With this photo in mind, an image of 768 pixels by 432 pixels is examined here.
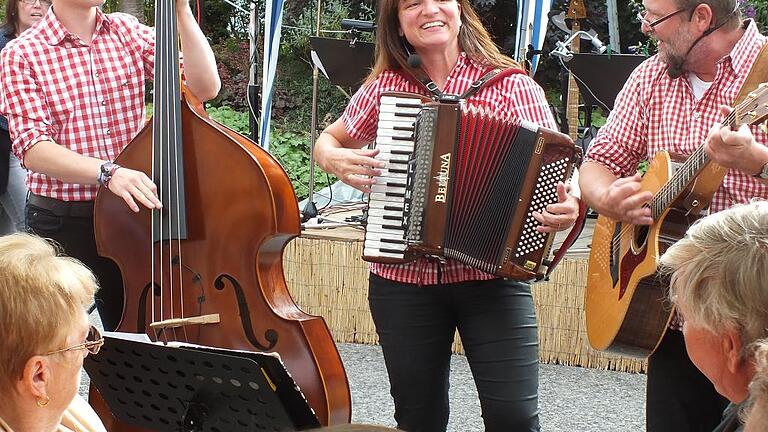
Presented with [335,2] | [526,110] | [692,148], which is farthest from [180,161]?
[335,2]

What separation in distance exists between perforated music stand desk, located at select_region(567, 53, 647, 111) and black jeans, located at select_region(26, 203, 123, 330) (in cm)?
381

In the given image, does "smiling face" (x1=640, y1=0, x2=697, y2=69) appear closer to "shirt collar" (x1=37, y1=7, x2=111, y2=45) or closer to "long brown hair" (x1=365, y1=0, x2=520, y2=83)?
"long brown hair" (x1=365, y1=0, x2=520, y2=83)

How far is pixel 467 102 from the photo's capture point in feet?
9.55

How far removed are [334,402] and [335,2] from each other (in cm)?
943

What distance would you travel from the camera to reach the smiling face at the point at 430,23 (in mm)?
2934

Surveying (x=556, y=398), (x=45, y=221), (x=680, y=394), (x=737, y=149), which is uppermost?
(x=737, y=149)

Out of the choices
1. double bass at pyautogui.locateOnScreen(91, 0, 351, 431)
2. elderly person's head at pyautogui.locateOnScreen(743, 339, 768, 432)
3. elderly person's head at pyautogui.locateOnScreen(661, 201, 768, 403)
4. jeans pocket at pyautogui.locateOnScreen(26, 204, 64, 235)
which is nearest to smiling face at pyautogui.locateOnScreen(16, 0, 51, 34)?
jeans pocket at pyautogui.locateOnScreen(26, 204, 64, 235)

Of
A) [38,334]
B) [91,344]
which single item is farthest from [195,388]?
[38,334]

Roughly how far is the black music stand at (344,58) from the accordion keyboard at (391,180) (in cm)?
319

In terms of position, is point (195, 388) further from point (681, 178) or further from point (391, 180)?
point (681, 178)

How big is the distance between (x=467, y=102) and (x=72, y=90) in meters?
1.29

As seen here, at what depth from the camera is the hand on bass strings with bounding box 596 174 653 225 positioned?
296 centimetres

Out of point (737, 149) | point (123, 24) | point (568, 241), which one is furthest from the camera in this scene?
point (123, 24)

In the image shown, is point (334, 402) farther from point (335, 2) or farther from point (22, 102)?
point (335, 2)
